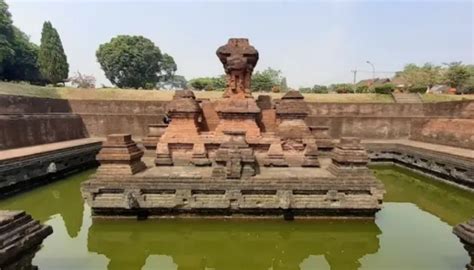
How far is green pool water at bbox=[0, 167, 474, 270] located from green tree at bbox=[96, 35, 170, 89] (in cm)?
3854

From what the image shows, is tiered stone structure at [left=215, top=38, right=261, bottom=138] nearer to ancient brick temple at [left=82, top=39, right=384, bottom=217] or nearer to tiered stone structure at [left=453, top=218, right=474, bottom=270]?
ancient brick temple at [left=82, top=39, right=384, bottom=217]

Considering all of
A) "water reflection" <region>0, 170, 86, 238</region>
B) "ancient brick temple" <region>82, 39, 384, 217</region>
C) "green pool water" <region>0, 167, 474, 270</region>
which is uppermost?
"ancient brick temple" <region>82, 39, 384, 217</region>

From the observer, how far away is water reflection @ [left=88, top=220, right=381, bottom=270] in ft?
17.8

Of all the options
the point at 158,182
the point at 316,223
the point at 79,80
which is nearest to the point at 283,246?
the point at 316,223

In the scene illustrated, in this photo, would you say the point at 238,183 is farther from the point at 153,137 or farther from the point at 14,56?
the point at 14,56

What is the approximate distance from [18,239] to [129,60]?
144 feet

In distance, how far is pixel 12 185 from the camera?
9.27m

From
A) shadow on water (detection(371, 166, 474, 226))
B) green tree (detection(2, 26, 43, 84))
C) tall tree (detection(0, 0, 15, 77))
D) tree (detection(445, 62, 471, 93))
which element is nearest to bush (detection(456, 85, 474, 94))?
tree (detection(445, 62, 471, 93))

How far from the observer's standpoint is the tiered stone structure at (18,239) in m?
2.79

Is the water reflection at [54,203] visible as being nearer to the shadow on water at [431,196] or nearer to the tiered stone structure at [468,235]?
the tiered stone structure at [468,235]

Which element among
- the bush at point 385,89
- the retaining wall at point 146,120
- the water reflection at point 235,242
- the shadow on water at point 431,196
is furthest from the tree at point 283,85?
the water reflection at point 235,242

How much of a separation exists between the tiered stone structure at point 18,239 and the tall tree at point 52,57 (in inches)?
1255

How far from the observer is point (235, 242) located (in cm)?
604

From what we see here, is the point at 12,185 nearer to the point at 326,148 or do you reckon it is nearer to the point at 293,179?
the point at 293,179
